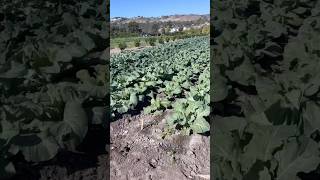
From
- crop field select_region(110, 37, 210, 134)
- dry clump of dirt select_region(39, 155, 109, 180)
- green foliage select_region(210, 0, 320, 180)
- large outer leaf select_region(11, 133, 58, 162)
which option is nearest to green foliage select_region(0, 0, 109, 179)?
large outer leaf select_region(11, 133, 58, 162)

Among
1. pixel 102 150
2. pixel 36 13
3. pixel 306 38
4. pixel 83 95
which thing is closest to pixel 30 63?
pixel 83 95

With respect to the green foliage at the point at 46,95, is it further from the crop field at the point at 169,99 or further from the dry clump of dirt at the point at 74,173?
the crop field at the point at 169,99

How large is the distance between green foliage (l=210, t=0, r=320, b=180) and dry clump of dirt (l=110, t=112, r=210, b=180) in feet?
1.02

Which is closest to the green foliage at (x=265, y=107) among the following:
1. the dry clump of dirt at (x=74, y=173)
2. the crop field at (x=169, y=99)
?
the crop field at (x=169, y=99)

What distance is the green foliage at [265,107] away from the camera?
338 cm

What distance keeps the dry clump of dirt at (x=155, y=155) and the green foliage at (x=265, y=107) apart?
31cm

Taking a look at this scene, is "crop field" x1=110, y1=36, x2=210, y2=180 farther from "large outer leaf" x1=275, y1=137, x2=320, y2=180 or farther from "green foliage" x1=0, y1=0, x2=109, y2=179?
"large outer leaf" x1=275, y1=137, x2=320, y2=180

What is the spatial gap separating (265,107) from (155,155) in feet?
3.27

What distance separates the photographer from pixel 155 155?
14.5 ft

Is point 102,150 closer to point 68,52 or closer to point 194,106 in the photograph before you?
point 194,106

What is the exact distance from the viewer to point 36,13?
480 inches

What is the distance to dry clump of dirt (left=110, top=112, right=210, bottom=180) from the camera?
13.6ft

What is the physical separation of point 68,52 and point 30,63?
0.50 m

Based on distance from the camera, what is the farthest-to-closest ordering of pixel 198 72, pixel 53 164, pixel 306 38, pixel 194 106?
pixel 198 72
pixel 306 38
pixel 194 106
pixel 53 164
